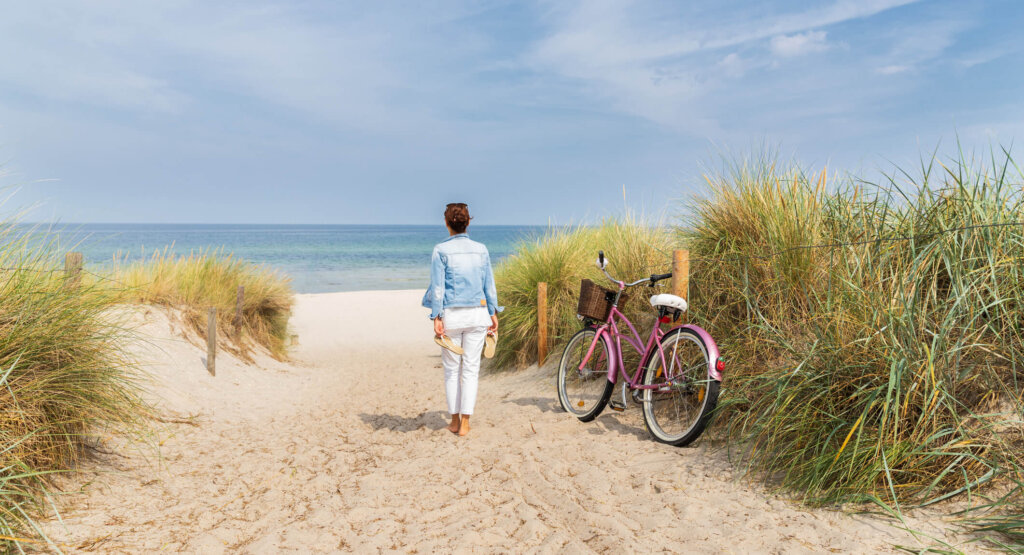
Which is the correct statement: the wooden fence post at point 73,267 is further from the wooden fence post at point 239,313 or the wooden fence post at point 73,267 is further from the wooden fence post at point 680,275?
the wooden fence post at point 680,275

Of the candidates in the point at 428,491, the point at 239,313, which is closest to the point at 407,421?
the point at 428,491

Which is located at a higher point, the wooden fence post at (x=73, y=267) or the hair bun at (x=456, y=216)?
the hair bun at (x=456, y=216)

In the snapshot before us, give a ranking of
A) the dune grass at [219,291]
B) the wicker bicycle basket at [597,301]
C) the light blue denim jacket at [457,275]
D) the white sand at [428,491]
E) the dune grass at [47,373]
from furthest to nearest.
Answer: the dune grass at [219,291]
the wicker bicycle basket at [597,301]
the light blue denim jacket at [457,275]
the dune grass at [47,373]
the white sand at [428,491]

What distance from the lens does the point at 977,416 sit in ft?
10.3

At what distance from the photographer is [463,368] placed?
16.6 feet

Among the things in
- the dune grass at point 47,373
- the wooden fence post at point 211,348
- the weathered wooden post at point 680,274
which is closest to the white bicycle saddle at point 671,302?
the weathered wooden post at point 680,274

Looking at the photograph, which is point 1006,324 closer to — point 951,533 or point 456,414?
point 951,533

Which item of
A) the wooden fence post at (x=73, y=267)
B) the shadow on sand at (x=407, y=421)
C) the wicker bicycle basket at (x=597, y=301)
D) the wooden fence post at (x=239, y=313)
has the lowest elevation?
the shadow on sand at (x=407, y=421)

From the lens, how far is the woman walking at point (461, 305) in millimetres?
4871

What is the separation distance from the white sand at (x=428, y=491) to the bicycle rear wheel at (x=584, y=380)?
0.58 feet

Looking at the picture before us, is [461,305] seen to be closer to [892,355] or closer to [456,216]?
[456,216]

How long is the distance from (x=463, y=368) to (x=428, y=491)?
1.35 meters

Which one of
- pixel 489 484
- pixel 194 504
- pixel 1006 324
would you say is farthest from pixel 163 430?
pixel 1006 324

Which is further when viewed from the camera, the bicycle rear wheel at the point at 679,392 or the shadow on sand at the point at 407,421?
the shadow on sand at the point at 407,421
